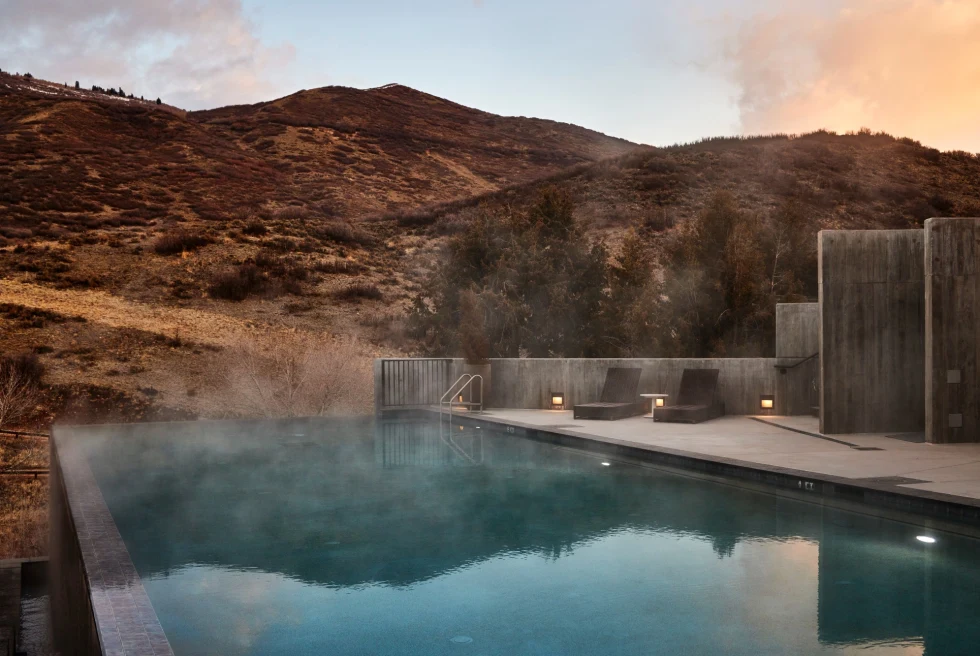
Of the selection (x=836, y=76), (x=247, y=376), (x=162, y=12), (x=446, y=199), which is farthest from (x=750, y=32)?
(x=162, y=12)

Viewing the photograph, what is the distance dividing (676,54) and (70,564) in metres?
20.1

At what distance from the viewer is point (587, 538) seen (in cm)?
562

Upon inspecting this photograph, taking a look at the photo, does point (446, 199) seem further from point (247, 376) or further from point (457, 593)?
point (457, 593)

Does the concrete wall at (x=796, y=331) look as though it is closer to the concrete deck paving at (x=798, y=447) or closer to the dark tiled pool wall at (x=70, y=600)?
the concrete deck paving at (x=798, y=447)

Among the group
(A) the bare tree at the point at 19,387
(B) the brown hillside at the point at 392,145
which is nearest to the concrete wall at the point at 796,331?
(A) the bare tree at the point at 19,387

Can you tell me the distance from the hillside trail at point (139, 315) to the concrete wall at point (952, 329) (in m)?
18.3

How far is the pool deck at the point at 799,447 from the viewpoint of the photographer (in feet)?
22.1

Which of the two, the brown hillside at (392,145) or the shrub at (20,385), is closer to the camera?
the shrub at (20,385)

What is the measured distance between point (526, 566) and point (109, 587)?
228cm

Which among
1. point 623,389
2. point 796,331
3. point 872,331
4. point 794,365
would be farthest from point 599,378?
point 872,331

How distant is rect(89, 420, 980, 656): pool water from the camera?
12.3 ft

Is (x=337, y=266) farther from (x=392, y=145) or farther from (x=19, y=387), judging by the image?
(x=392, y=145)

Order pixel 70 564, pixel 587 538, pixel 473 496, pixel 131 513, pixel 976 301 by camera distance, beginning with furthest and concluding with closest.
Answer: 1. pixel 976 301
2. pixel 473 496
3. pixel 131 513
4. pixel 587 538
5. pixel 70 564

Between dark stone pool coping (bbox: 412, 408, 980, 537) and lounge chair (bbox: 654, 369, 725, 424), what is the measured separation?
263 cm
